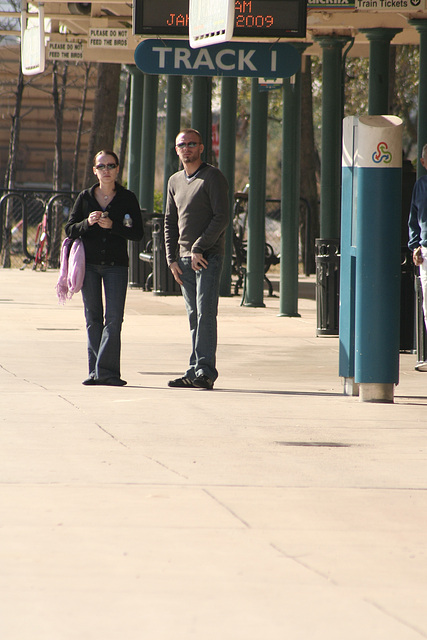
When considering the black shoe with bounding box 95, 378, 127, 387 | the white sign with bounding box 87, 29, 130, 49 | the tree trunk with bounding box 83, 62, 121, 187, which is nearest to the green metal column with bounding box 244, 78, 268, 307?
the white sign with bounding box 87, 29, 130, 49

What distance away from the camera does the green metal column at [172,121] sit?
2027cm

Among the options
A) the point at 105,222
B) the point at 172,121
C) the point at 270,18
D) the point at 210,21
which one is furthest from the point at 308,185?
the point at 105,222

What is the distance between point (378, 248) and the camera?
8484mm

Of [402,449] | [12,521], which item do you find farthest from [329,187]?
[12,521]

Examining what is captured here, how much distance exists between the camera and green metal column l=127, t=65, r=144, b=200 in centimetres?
2355

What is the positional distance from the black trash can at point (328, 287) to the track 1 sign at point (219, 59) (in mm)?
2321

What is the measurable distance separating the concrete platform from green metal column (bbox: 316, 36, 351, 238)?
6.51 metres

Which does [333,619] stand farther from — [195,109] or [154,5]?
[195,109]

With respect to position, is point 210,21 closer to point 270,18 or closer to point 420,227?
point 270,18

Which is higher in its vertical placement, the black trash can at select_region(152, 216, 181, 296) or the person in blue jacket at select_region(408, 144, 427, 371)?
the person in blue jacket at select_region(408, 144, 427, 371)

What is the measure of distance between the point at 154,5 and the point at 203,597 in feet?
29.3

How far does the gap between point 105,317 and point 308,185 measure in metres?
22.6

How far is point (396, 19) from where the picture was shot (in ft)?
51.6

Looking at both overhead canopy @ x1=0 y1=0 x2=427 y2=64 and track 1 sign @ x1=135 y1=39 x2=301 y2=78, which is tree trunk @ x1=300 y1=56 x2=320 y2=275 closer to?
overhead canopy @ x1=0 y1=0 x2=427 y2=64
